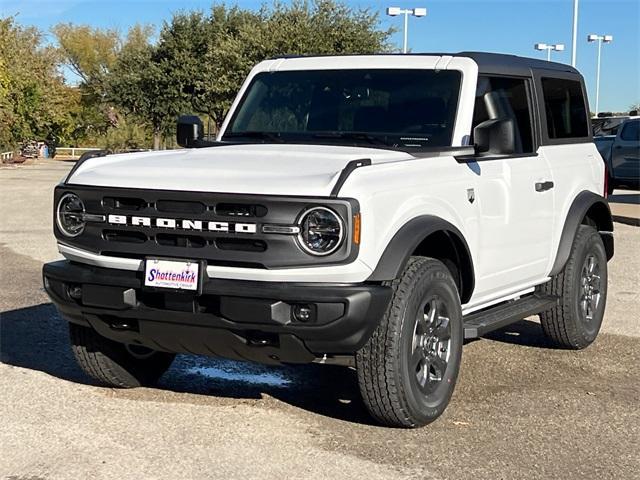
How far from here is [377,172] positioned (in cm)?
454

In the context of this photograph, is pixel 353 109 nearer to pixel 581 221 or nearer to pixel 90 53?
pixel 581 221

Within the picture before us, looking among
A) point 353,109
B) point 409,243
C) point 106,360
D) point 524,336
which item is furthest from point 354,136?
point 524,336

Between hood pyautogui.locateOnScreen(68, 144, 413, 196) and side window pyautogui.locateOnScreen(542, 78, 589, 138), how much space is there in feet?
6.18

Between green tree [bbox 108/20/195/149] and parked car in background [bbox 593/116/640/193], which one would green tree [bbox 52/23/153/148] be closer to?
green tree [bbox 108/20/195/149]

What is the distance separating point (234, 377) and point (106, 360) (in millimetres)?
→ 888

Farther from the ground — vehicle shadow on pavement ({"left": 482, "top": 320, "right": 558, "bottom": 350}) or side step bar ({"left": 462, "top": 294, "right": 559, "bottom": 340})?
side step bar ({"left": 462, "top": 294, "right": 559, "bottom": 340})

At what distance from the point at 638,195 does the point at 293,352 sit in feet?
67.9

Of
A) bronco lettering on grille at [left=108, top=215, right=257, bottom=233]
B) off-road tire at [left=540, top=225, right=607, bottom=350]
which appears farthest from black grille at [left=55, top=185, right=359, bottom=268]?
off-road tire at [left=540, top=225, right=607, bottom=350]

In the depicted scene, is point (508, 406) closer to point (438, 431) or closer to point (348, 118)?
point (438, 431)

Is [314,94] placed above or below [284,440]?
above

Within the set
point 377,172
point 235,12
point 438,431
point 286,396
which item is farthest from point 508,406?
point 235,12

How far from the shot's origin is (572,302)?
260 inches

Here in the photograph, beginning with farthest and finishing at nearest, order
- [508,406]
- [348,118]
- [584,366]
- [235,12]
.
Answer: [235,12] → [584,366] → [348,118] → [508,406]

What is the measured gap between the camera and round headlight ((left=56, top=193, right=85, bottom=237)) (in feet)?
15.9
